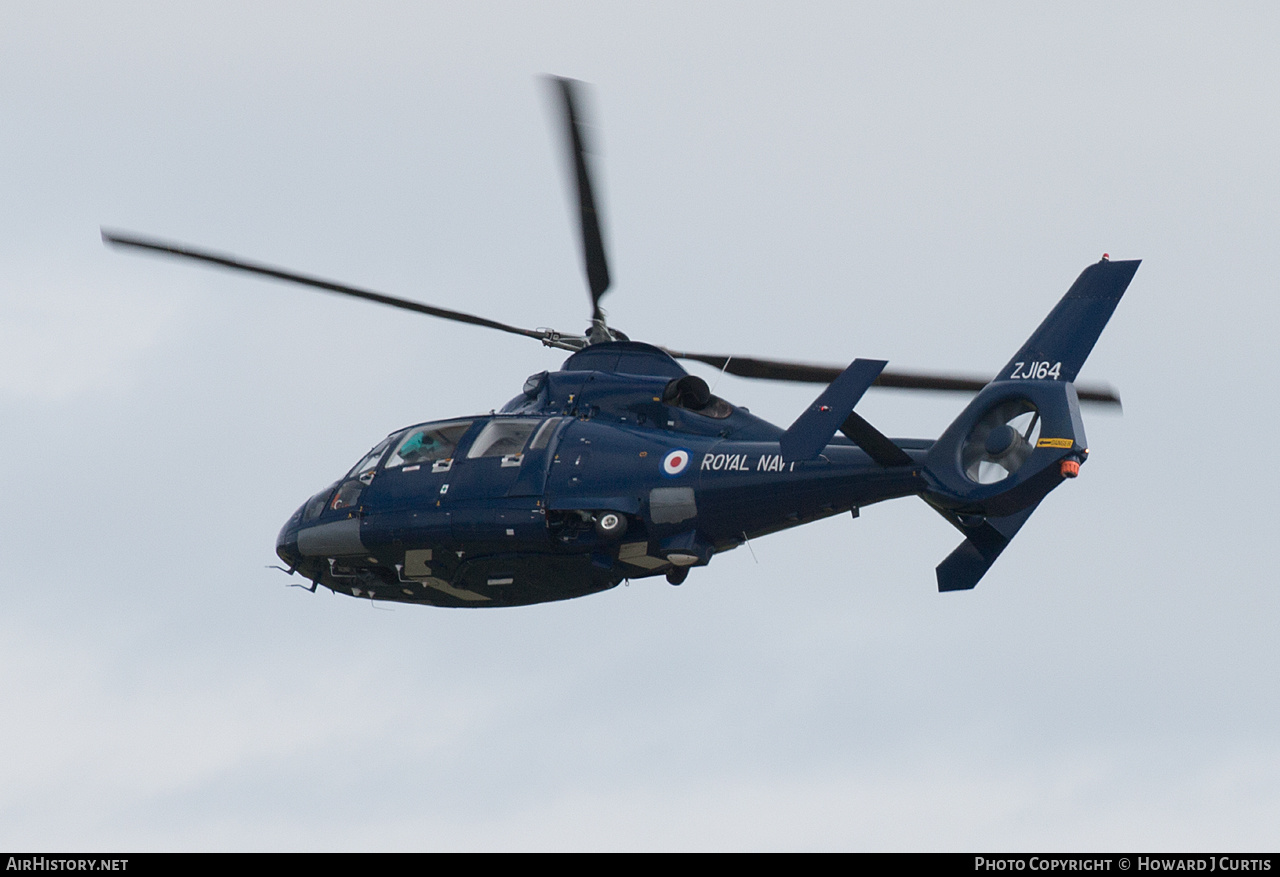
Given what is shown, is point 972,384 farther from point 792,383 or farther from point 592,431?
point 592,431

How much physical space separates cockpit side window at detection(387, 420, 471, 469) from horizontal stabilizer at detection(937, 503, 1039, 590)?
26.4ft

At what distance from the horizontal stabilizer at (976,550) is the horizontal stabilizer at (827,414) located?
258 centimetres

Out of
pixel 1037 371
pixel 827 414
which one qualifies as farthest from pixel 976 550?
pixel 827 414

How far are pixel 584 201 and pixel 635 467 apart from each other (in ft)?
13.8

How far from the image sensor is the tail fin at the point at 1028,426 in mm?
28484

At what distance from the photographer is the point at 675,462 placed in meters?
30.8

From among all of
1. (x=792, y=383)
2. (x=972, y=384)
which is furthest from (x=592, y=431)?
(x=972, y=384)

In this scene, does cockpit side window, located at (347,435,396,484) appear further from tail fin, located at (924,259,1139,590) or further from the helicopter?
tail fin, located at (924,259,1139,590)

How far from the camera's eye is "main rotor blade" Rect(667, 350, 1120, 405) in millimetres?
32438

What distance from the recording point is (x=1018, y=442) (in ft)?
95.1

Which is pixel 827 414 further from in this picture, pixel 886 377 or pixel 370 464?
pixel 370 464

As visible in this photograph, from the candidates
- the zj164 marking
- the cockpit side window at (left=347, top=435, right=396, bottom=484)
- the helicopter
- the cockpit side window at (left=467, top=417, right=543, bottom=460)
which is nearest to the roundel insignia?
the helicopter
